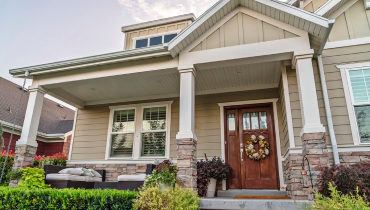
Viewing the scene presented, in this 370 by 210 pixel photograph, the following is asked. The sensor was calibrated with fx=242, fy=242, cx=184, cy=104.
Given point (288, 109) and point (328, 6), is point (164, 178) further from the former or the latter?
point (328, 6)

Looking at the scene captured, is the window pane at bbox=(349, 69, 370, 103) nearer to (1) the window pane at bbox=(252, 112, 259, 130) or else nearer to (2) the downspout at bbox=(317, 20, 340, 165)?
(2) the downspout at bbox=(317, 20, 340, 165)

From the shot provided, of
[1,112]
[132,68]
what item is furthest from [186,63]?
[1,112]

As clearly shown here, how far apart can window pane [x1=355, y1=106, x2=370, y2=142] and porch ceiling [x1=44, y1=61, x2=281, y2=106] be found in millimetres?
1703

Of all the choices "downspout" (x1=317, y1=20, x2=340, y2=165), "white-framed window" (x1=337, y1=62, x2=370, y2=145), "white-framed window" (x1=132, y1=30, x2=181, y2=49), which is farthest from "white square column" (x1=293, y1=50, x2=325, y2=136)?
"white-framed window" (x1=132, y1=30, x2=181, y2=49)

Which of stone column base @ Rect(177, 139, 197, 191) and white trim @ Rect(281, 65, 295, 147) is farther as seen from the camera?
white trim @ Rect(281, 65, 295, 147)

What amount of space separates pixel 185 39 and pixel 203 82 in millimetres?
1597

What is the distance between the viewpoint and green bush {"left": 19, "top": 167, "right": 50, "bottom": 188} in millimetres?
4863

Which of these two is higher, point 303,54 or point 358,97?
point 303,54

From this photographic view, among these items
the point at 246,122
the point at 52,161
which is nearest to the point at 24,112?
the point at 52,161

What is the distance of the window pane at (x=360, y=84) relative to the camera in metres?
4.55

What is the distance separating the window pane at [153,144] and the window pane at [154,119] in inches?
7.7

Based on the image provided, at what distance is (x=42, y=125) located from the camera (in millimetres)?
11867

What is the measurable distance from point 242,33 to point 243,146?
9.19 feet

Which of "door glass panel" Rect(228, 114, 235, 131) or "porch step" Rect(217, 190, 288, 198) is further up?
"door glass panel" Rect(228, 114, 235, 131)
